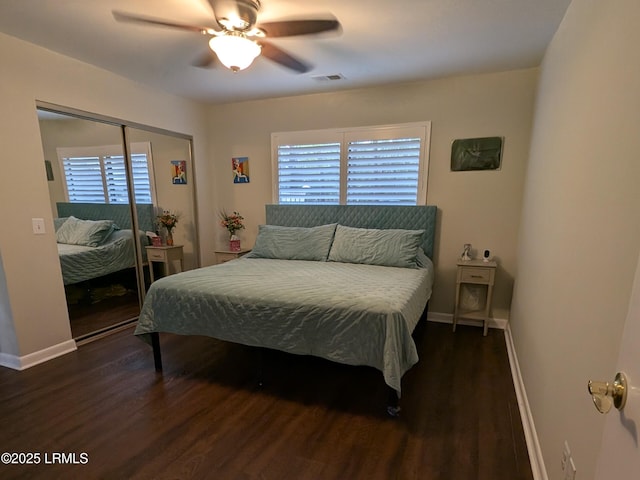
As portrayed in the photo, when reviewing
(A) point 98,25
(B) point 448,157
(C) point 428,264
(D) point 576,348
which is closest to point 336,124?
(B) point 448,157

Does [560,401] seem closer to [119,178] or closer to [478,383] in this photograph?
[478,383]

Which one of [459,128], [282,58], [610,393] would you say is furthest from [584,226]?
[282,58]

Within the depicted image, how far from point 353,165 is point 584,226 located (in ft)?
8.37

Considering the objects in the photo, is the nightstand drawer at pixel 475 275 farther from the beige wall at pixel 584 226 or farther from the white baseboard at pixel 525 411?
the beige wall at pixel 584 226

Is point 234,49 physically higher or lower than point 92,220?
higher

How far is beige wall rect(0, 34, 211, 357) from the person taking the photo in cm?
229

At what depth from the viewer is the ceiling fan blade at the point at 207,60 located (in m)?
2.47

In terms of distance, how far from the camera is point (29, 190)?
7.93ft

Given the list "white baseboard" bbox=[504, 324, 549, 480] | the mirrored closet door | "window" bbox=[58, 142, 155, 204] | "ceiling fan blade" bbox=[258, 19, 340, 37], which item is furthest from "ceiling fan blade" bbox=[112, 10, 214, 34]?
"white baseboard" bbox=[504, 324, 549, 480]

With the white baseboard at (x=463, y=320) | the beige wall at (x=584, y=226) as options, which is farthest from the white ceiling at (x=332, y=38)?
the white baseboard at (x=463, y=320)

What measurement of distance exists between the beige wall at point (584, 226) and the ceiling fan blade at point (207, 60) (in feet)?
7.78

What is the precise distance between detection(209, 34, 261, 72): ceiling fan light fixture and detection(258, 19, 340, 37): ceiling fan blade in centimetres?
20

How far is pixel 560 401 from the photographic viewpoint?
4.25 feet

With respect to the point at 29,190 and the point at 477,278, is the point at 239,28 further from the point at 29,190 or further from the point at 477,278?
the point at 477,278
